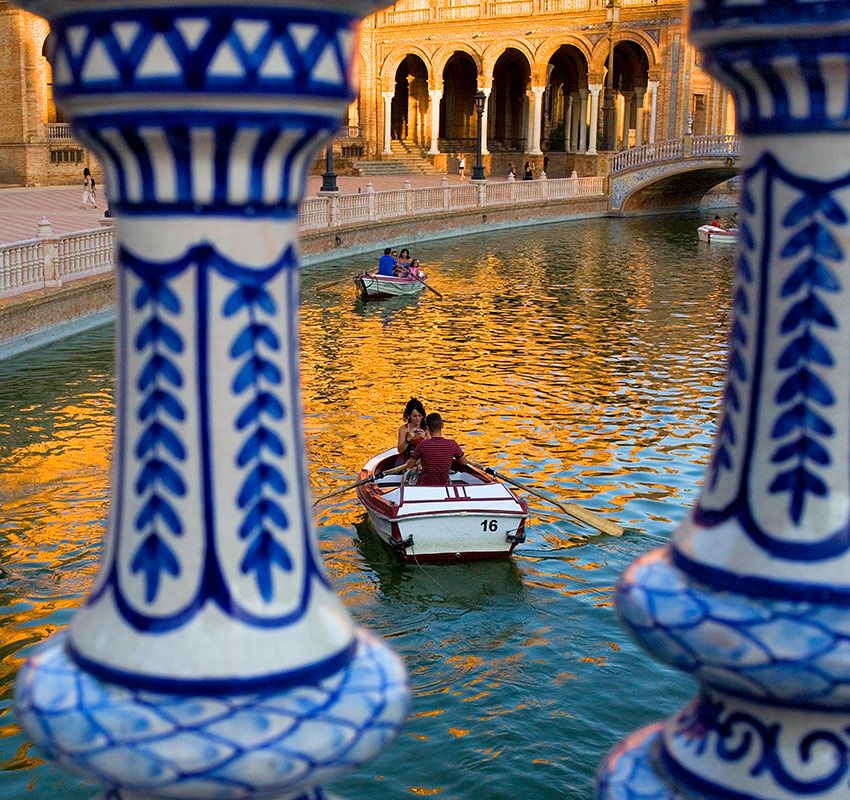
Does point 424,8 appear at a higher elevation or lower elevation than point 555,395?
higher

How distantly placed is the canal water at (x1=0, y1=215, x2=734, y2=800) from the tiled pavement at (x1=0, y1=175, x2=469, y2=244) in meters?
5.91

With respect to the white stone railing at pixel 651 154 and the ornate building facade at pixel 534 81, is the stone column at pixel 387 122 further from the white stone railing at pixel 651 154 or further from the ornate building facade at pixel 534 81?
the white stone railing at pixel 651 154

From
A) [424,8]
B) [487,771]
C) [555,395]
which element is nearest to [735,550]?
[487,771]

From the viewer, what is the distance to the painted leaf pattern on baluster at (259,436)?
5.47 feet

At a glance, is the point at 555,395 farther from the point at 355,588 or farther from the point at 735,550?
the point at 735,550

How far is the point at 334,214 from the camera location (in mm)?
31141

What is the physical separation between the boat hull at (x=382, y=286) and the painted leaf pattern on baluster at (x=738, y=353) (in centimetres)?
2247

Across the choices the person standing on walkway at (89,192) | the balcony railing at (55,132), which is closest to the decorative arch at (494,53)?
the balcony railing at (55,132)

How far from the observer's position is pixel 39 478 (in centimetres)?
1245

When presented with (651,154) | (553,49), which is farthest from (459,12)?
(651,154)

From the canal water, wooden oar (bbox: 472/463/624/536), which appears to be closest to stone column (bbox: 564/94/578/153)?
the canal water

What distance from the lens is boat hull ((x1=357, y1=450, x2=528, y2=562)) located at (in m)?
10.3

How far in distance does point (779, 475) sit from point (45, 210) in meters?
32.7

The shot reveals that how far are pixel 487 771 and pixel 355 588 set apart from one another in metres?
3.03
